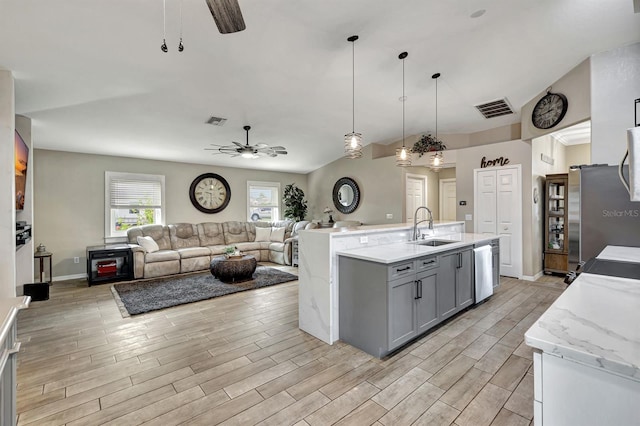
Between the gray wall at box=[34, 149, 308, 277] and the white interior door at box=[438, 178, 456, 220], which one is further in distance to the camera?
the white interior door at box=[438, 178, 456, 220]

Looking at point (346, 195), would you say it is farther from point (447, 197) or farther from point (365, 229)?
point (365, 229)

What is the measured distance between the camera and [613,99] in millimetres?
3537

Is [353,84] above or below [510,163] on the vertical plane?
above

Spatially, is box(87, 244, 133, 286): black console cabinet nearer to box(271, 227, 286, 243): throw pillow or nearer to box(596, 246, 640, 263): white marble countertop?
box(271, 227, 286, 243): throw pillow

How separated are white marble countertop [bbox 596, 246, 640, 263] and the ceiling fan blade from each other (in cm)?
290

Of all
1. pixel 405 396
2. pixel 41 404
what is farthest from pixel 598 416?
pixel 41 404

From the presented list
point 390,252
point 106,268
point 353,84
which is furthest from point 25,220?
point 353,84

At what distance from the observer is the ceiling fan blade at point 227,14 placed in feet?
5.21

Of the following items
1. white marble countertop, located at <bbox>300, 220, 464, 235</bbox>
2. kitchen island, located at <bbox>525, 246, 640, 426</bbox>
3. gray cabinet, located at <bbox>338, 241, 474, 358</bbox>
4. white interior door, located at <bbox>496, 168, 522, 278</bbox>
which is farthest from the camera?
white interior door, located at <bbox>496, 168, 522, 278</bbox>

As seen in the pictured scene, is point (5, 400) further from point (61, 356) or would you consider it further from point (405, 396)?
point (405, 396)

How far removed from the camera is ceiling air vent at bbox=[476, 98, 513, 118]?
16.5ft

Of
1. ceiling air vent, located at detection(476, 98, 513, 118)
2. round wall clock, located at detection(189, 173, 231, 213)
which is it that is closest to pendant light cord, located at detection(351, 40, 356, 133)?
ceiling air vent, located at detection(476, 98, 513, 118)

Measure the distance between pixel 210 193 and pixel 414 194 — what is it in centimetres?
501

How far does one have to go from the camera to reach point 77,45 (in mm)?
2760
